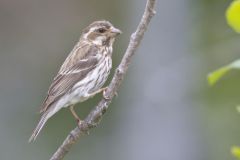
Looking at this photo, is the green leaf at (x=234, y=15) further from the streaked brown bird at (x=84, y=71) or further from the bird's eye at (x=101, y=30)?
the bird's eye at (x=101, y=30)

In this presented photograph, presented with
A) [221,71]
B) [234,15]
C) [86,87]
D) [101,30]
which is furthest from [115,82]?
[101,30]

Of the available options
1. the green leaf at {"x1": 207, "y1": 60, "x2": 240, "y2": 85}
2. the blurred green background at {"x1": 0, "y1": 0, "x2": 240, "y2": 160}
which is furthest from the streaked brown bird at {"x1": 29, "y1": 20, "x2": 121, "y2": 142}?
the blurred green background at {"x1": 0, "y1": 0, "x2": 240, "y2": 160}

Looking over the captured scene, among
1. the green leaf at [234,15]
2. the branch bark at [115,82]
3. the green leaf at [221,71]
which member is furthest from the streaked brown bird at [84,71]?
the green leaf at [234,15]

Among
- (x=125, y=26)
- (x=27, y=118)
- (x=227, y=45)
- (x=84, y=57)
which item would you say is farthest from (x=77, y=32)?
(x=84, y=57)

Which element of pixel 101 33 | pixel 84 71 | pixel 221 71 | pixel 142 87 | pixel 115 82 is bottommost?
pixel 142 87

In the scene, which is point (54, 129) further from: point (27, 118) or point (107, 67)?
point (107, 67)

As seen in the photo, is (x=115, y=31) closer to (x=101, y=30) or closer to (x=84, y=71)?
(x=101, y=30)

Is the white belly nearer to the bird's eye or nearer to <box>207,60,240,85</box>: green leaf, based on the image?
the bird's eye
